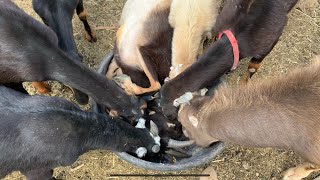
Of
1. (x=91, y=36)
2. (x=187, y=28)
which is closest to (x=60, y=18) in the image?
(x=91, y=36)

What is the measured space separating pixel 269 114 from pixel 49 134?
5.79 feet

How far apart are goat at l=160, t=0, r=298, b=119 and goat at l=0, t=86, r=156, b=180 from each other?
1.58 feet

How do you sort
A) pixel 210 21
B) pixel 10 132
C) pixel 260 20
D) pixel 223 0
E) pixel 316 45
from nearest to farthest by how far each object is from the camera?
1. pixel 10 132
2. pixel 260 20
3. pixel 210 21
4. pixel 223 0
5. pixel 316 45

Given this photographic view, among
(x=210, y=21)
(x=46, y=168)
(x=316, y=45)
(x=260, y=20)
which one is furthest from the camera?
(x=316, y=45)

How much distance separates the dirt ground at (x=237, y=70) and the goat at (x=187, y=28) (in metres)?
0.83

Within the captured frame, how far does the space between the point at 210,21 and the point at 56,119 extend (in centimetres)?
191

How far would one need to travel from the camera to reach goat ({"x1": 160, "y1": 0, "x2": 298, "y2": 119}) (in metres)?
3.91

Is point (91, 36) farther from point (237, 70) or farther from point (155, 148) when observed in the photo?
point (155, 148)

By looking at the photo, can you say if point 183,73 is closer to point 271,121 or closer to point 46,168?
point 271,121

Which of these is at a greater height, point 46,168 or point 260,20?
point 260,20

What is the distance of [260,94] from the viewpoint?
3.62 metres

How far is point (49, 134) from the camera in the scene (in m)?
3.61

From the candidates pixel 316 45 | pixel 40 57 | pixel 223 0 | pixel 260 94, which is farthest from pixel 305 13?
pixel 40 57

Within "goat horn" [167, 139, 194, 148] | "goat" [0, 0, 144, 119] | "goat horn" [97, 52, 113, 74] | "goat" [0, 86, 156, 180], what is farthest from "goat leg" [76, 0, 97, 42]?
"goat horn" [167, 139, 194, 148]
